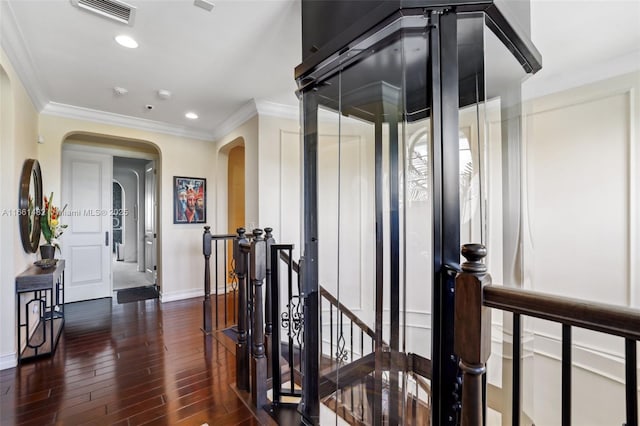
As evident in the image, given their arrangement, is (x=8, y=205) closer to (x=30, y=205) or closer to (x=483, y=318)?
(x=30, y=205)

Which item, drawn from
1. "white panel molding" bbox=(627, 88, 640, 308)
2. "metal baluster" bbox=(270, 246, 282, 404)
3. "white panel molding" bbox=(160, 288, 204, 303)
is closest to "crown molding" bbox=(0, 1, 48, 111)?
"metal baluster" bbox=(270, 246, 282, 404)

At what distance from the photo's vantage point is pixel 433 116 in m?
1.22

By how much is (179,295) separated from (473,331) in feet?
14.8

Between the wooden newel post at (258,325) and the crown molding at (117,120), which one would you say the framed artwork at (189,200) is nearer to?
the crown molding at (117,120)

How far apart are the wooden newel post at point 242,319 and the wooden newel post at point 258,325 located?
14 centimetres

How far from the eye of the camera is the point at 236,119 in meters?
3.92

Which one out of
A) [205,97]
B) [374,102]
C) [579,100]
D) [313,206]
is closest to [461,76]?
[374,102]

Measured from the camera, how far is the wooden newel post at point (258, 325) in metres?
2.01

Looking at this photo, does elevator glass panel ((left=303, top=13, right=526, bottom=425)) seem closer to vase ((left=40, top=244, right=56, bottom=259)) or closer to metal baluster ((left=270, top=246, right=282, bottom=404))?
metal baluster ((left=270, top=246, right=282, bottom=404))

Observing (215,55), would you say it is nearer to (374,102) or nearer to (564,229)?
(374,102)

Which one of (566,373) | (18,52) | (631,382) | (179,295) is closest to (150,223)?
(179,295)

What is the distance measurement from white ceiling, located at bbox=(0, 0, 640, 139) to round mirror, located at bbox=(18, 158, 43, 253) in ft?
2.77

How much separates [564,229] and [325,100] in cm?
247

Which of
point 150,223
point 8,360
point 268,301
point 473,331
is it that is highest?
point 150,223
